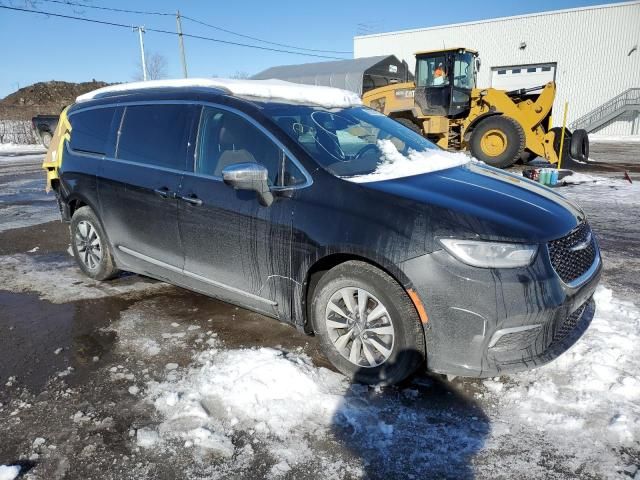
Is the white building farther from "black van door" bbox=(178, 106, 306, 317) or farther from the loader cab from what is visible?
"black van door" bbox=(178, 106, 306, 317)

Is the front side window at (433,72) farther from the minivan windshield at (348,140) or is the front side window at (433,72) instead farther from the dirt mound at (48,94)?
the dirt mound at (48,94)

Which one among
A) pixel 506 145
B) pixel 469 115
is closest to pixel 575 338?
pixel 506 145

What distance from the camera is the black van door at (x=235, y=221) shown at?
315 cm

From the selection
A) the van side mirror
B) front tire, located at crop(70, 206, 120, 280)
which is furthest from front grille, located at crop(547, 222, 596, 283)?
front tire, located at crop(70, 206, 120, 280)

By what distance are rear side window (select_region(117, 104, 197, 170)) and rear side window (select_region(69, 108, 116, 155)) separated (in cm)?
27

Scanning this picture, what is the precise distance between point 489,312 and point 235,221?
1.76 metres

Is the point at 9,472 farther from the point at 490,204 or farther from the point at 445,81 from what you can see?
the point at 445,81

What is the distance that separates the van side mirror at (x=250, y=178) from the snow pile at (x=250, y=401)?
1.09 metres

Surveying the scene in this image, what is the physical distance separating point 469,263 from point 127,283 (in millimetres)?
3671

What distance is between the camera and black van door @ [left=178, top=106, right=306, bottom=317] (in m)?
3.15

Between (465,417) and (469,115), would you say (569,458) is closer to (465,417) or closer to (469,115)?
(465,417)

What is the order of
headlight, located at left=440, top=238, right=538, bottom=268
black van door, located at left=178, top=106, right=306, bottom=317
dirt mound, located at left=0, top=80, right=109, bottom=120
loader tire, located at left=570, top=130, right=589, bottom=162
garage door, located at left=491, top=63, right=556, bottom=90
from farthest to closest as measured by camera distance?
dirt mound, located at left=0, top=80, right=109, bottom=120, garage door, located at left=491, top=63, right=556, bottom=90, loader tire, located at left=570, top=130, right=589, bottom=162, black van door, located at left=178, top=106, right=306, bottom=317, headlight, located at left=440, top=238, right=538, bottom=268

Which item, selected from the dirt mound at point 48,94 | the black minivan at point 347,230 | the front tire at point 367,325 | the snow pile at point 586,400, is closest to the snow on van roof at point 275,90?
the black minivan at point 347,230

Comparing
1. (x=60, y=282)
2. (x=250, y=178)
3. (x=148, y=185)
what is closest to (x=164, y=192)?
(x=148, y=185)
